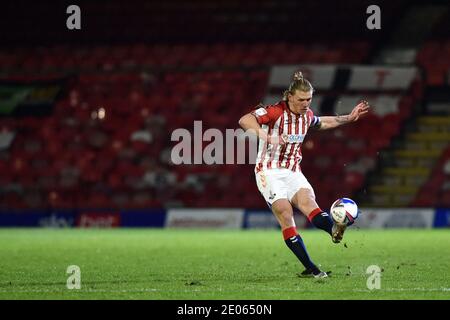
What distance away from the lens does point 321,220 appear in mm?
9648

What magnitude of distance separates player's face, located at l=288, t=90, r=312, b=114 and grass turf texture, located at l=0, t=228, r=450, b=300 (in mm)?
1775

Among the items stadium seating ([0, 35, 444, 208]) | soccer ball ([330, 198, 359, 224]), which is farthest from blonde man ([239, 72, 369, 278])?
stadium seating ([0, 35, 444, 208])

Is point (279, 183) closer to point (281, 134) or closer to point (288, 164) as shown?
point (288, 164)

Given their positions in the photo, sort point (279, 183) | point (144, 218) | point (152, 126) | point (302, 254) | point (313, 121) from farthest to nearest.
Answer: point (152, 126) → point (144, 218) → point (313, 121) → point (279, 183) → point (302, 254)

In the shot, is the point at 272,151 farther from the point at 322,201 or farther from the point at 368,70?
the point at 368,70

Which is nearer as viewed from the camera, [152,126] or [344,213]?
[344,213]

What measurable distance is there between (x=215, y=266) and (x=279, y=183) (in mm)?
1799

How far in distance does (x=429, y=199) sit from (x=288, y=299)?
16.0 meters

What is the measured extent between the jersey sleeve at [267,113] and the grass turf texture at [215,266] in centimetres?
166

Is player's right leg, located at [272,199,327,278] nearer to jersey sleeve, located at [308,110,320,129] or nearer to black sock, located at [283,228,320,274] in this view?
black sock, located at [283,228,320,274]

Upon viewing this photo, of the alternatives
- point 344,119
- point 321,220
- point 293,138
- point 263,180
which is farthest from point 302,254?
point 344,119

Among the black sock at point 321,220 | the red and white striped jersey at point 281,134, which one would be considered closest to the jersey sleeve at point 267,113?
the red and white striped jersey at point 281,134

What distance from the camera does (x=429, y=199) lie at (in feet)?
74.7

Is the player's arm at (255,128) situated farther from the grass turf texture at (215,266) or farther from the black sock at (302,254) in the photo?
the grass turf texture at (215,266)
